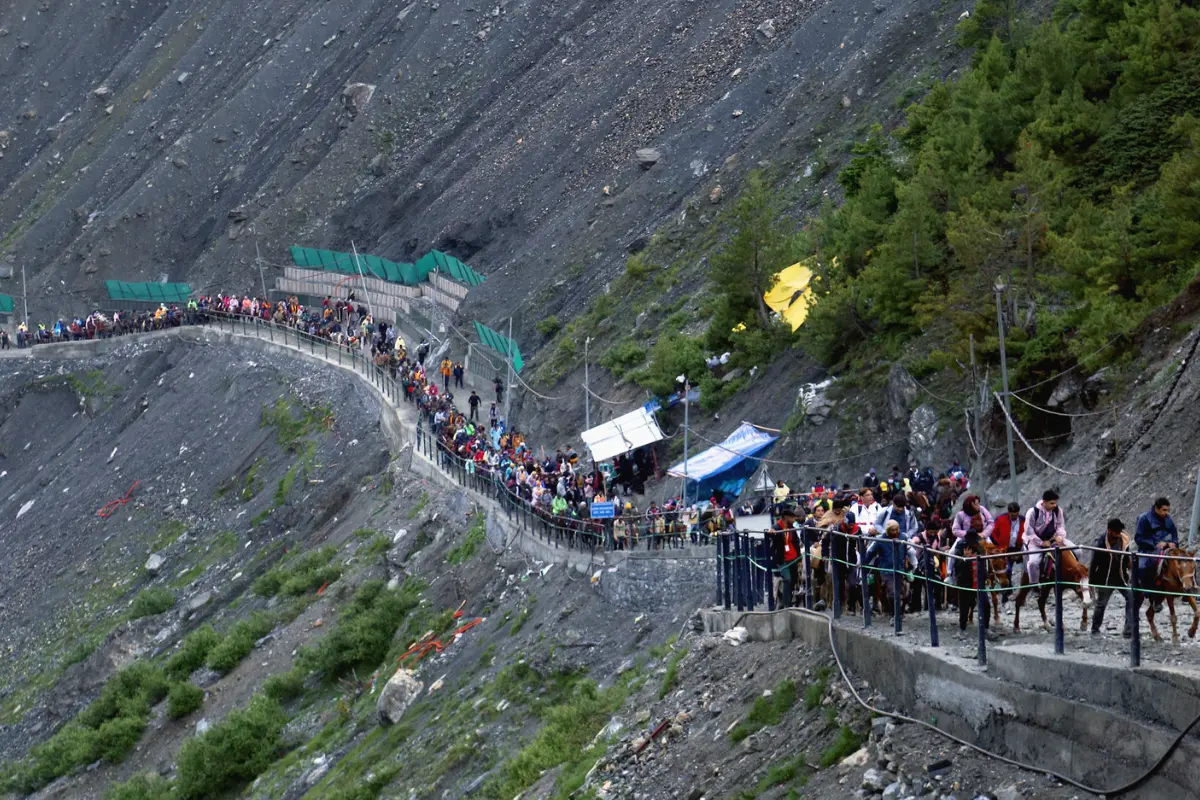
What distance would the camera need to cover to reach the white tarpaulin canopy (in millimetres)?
35656

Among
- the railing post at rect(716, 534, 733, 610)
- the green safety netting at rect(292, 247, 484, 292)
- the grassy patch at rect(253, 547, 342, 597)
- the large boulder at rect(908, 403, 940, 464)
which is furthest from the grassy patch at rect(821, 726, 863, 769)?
the green safety netting at rect(292, 247, 484, 292)

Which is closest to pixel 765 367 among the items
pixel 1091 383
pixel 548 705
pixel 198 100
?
pixel 1091 383

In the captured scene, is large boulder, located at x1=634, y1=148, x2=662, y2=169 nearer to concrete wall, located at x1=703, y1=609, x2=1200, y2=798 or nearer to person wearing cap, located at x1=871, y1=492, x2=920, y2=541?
person wearing cap, located at x1=871, y1=492, x2=920, y2=541

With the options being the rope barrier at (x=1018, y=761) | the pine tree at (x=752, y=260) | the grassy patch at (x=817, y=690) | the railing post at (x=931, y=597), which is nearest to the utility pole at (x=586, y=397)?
the pine tree at (x=752, y=260)

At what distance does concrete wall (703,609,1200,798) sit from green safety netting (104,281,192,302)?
67.5m

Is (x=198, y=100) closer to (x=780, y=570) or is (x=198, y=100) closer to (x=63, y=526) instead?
(x=63, y=526)

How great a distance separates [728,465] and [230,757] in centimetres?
1090

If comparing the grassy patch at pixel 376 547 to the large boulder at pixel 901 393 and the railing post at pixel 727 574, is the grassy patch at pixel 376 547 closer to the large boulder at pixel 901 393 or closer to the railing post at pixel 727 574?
the large boulder at pixel 901 393

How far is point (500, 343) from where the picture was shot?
52500mm

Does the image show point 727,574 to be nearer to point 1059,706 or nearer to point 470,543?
point 1059,706

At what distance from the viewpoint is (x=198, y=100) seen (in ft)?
302

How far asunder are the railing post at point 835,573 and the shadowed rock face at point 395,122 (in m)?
39.0

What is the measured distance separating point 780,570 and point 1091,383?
10656mm

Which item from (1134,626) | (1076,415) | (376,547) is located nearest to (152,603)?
(376,547)
